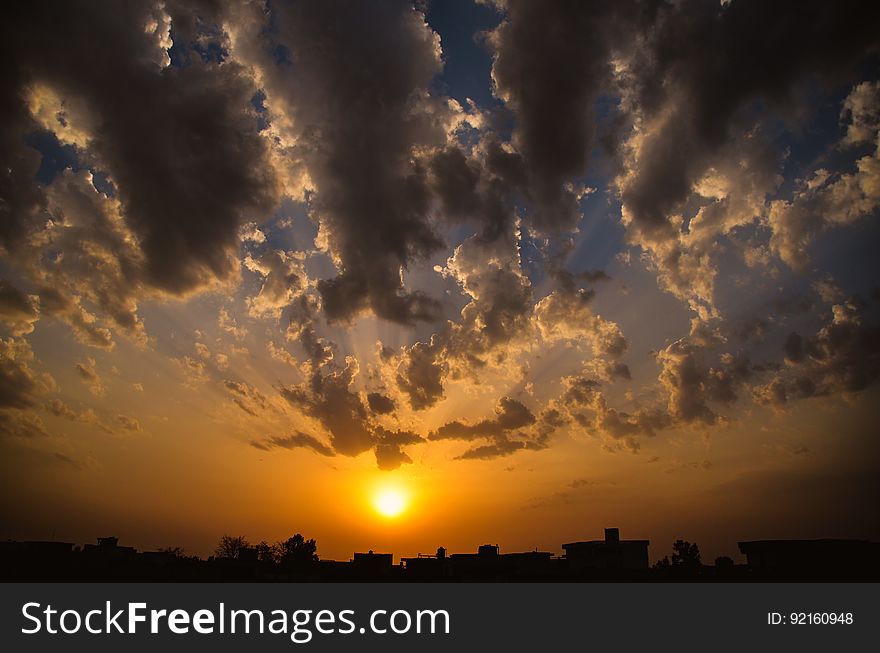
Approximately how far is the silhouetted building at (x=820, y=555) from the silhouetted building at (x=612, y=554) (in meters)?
15.3

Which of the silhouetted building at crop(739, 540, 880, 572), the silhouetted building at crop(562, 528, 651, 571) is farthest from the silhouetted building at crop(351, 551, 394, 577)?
the silhouetted building at crop(739, 540, 880, 572)

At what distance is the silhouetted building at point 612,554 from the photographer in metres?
58.9

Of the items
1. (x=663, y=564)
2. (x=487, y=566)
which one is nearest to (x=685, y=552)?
(x=663, y=564)

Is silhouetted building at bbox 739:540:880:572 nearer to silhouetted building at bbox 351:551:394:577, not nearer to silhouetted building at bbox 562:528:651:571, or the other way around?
silhouetted building at bbox 562:528:651:571

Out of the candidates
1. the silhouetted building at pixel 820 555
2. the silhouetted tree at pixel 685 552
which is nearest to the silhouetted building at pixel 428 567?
the silhouetted building at pixel 820 555

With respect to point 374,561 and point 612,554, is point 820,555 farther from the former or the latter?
point 374,561

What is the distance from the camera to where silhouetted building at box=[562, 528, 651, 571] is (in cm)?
5891

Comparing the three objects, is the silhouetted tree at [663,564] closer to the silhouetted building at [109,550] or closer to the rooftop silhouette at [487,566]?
the rooftop silhouette at [487,566]

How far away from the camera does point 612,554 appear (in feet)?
194

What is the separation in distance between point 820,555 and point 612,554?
2187cm
